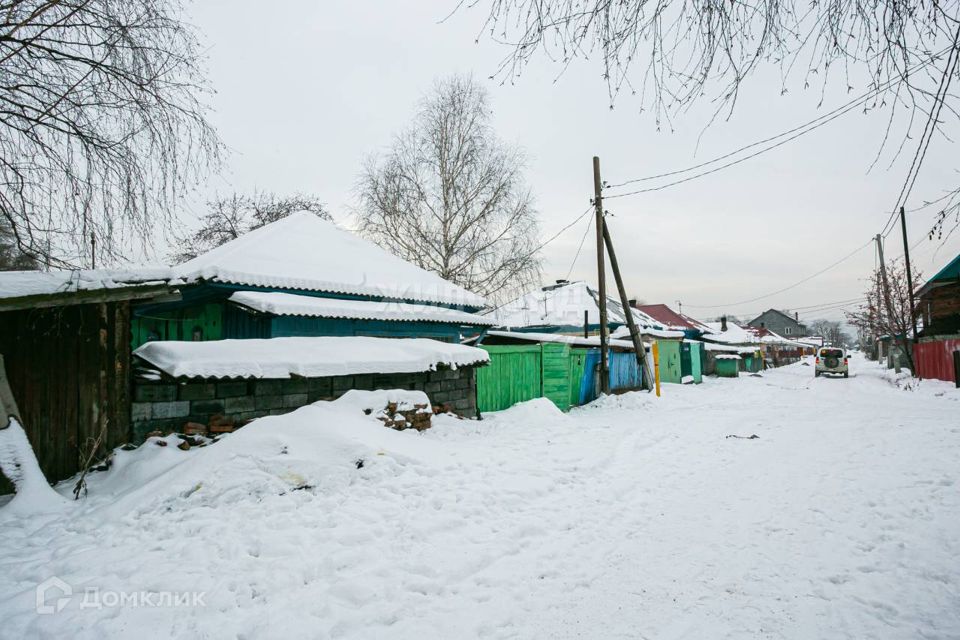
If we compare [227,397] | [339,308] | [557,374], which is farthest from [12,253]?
[557,374]

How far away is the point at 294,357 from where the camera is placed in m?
5.89

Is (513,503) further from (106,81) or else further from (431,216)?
(431,216)

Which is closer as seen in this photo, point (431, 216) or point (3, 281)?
point (3, 281)

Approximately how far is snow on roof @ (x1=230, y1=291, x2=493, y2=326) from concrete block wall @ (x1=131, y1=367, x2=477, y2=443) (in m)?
1.95

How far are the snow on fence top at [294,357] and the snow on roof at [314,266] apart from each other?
2319mm

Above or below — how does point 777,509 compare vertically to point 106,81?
below

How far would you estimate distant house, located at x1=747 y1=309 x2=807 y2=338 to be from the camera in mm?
82812

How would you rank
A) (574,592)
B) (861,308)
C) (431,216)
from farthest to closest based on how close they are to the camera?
1. (861,308)
2. (431,216)
3. (574,592)

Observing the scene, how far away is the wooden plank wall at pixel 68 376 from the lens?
4352 millimetres

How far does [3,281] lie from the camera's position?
3906mm

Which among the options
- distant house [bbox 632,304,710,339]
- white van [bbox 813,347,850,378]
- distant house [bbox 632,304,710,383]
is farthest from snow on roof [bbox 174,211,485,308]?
distant house [bbox 632,304,710,339]

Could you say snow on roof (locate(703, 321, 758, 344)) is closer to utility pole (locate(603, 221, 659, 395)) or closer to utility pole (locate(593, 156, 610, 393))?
utility pole (locate(603, 221, 659, 395))

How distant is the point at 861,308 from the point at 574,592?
3550cm

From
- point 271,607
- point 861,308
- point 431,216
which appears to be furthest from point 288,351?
point 861,308
